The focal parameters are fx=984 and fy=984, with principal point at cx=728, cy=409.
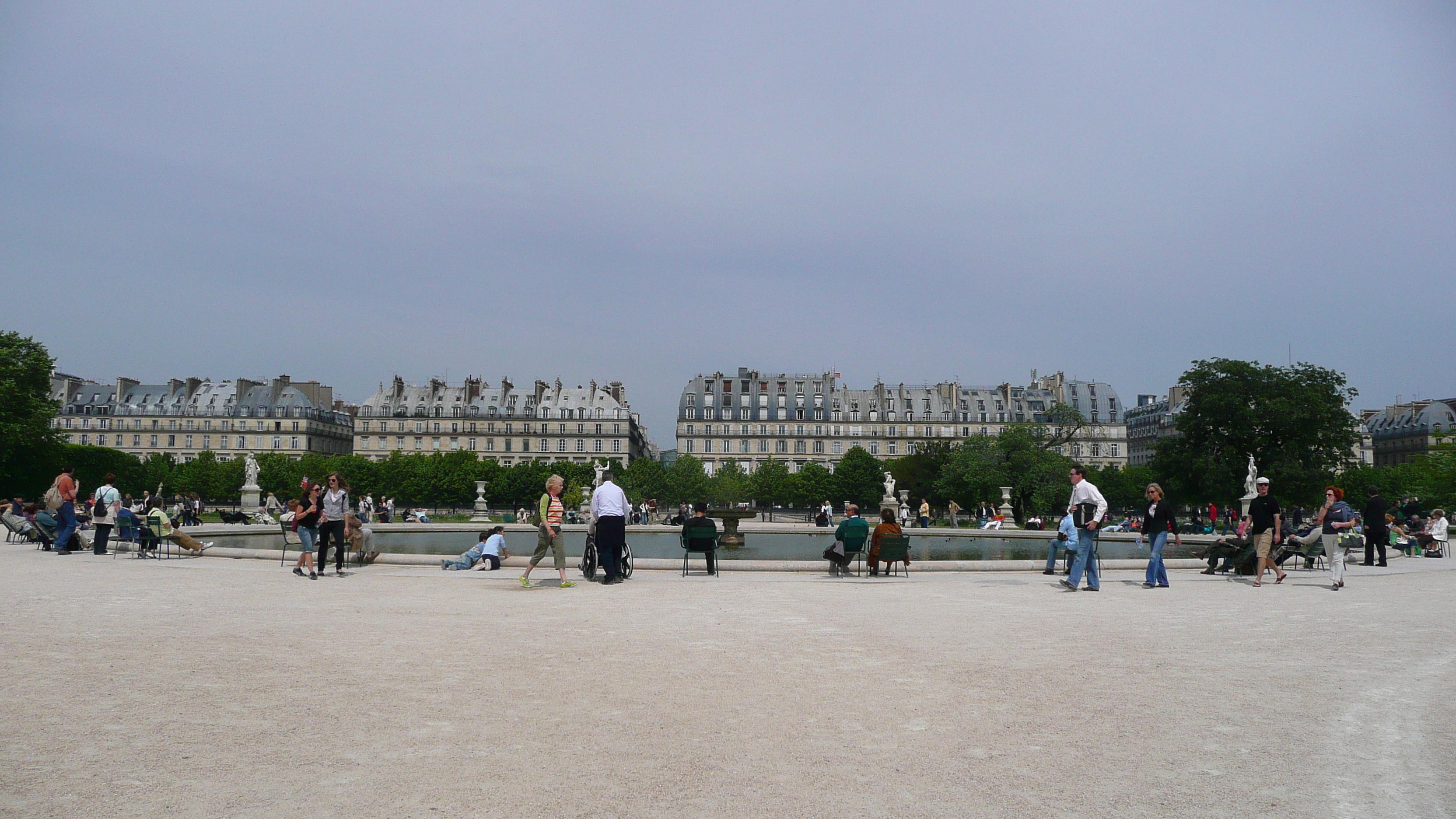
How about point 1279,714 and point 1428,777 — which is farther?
point 1279,714

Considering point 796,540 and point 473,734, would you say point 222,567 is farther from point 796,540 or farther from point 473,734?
point 796,540

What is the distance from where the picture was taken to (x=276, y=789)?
4.83 meters

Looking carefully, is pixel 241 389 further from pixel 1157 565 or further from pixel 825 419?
pixel 1157 565

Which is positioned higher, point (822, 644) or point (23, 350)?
point (23, 350)

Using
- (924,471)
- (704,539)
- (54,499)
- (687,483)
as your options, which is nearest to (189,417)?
(687,483)

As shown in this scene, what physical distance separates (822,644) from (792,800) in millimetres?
4564

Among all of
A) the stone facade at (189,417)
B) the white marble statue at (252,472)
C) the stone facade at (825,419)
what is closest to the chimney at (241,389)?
the stone facade at (189,417)

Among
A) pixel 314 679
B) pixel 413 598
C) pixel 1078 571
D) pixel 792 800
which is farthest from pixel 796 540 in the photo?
pixel 792 800

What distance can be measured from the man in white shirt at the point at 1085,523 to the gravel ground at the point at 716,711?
2.48 meters

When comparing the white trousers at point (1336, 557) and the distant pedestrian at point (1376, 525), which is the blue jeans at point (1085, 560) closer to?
the white trousers at point (1336, 557)

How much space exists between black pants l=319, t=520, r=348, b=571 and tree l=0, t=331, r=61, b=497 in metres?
45.5

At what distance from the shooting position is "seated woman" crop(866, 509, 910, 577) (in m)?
16.6

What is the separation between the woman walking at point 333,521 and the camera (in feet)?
52.6

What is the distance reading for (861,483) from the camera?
90.1 m
